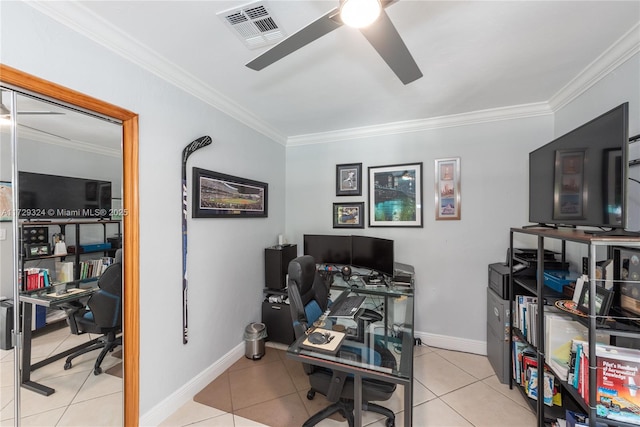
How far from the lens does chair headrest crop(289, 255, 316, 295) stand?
6.26 feet

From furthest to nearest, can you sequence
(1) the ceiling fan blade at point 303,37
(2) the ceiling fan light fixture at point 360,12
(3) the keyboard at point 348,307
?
(3) the keyboard at point 348,307 → (1) the ceiling fan blade at point 303,37 → (2) the ceiling fan light fixture at point 360,12

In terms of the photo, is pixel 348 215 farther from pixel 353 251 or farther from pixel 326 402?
pixel 326 402

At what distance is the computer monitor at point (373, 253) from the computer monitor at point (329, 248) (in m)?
0.09

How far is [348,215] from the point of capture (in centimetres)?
331

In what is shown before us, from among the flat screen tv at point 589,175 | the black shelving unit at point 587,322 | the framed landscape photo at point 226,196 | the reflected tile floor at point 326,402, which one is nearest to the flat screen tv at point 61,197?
the framed landscape photo at point 226,196

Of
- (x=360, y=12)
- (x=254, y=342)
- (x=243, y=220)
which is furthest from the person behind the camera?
(x=243, y=220)

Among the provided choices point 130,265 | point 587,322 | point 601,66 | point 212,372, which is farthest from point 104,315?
point 601,66

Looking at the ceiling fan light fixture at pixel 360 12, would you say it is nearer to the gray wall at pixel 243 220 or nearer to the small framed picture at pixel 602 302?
the gray wall at pixel 243 220

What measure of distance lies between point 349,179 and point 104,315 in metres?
2.71

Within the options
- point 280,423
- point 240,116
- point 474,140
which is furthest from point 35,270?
point 474,140

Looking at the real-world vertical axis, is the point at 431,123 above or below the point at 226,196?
above

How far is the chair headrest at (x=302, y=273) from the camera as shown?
6.26 feet

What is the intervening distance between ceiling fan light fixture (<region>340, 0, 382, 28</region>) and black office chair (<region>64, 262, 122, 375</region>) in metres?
1.94

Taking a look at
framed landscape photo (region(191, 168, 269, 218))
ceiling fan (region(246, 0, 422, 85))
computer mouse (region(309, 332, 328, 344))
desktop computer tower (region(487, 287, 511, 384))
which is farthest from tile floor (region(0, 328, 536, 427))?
ceiling fan (region(246, 0, 422, 85))
